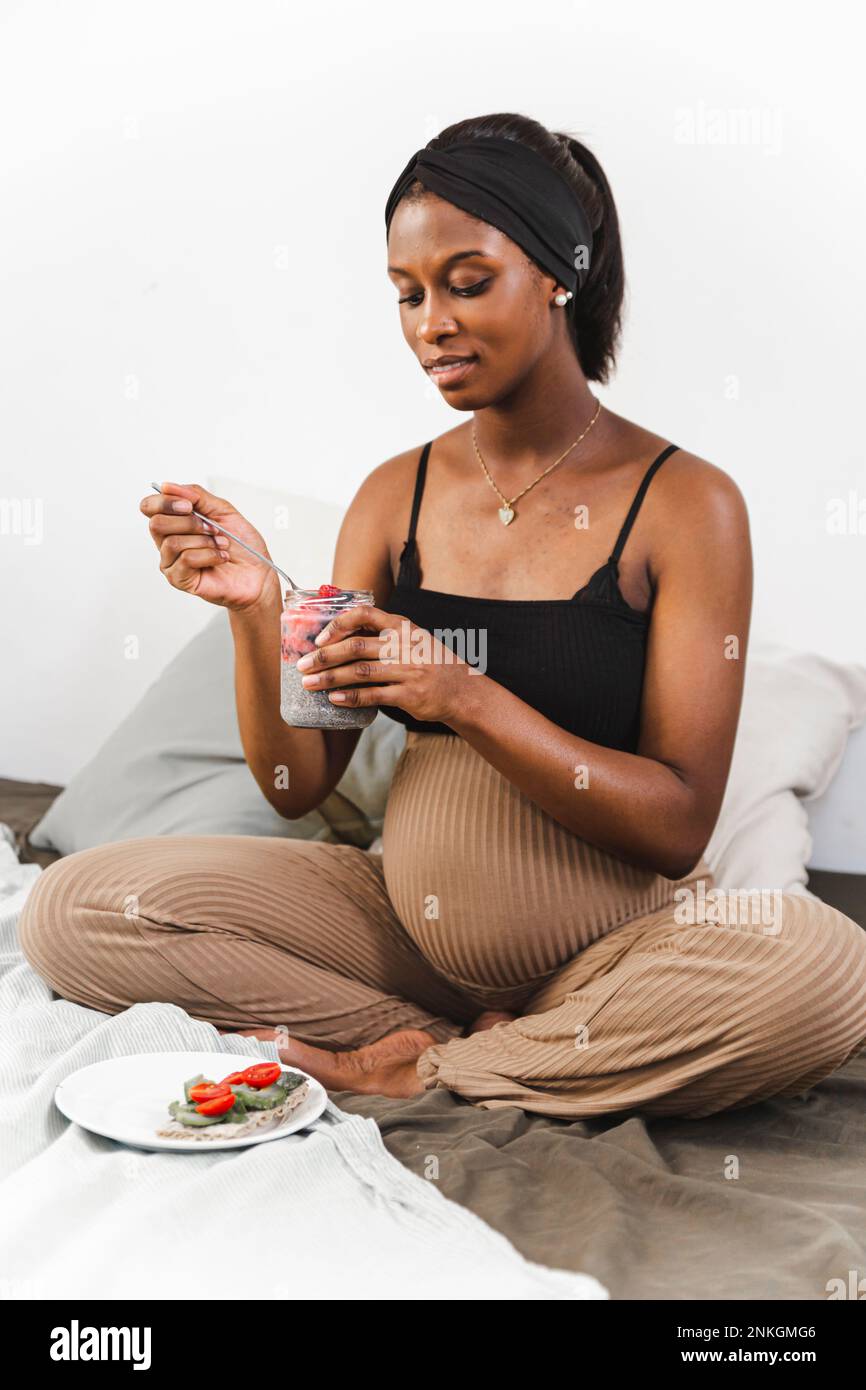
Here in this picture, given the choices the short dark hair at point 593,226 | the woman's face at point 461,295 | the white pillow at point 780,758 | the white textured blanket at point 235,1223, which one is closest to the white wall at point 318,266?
the white pillow at point 780,758

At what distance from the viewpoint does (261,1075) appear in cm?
129

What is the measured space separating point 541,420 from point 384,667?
497mm

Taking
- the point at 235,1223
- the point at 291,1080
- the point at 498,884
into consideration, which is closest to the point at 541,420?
the point at 498,884

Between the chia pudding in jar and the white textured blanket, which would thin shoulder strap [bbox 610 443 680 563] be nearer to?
the chia pudding in jar

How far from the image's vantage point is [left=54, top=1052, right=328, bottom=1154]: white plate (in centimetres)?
122

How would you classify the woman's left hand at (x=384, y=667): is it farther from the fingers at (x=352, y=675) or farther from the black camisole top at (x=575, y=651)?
the black camisole top at (x=575, y=651)

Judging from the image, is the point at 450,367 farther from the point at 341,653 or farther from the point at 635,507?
the point at 341,653

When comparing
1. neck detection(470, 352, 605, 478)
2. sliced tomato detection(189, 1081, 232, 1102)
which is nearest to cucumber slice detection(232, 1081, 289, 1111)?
sliced tomato detection(189, 1081, 232, 1102)

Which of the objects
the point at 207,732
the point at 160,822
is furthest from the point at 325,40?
the point at 160,822

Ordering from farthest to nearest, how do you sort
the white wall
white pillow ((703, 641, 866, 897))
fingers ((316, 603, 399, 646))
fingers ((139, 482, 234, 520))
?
1. the white wall
2. white pillow ((703, 641, 866, 897))
3. fingers ((139, 482, 234, 520))
4. fingers ((316, 603, 399, 646))

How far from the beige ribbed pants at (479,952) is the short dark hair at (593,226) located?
55 centimetres

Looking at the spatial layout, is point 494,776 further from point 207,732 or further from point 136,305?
point 136,305

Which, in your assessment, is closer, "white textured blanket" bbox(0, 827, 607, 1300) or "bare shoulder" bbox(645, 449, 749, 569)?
"white textured blanket" bbox(0, 827, 607, 1300)
